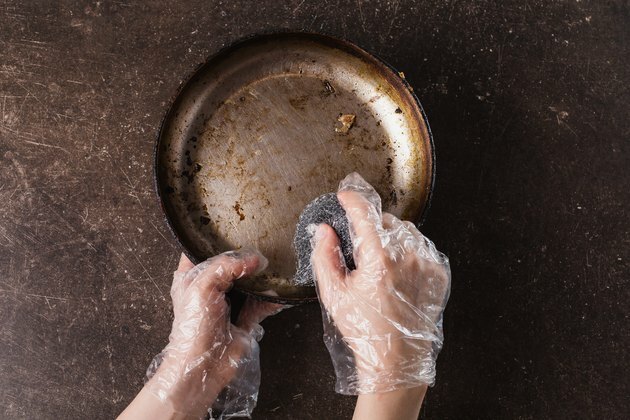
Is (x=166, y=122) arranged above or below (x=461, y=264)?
above

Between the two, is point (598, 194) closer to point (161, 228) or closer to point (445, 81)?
point (445, 81)

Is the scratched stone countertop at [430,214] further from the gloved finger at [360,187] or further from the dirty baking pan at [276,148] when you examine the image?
the gloved finger at [360,187]

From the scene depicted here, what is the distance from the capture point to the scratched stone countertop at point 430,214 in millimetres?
1189

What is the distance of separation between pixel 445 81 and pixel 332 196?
0.45 m

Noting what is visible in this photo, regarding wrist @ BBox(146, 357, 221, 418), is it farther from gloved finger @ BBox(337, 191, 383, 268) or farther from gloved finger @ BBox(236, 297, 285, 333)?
gloved finger @ BBox(337, 191, 383, 268)

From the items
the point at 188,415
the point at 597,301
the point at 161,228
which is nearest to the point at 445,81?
the point at 597,301

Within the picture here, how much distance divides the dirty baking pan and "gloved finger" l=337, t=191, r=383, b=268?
158 mm

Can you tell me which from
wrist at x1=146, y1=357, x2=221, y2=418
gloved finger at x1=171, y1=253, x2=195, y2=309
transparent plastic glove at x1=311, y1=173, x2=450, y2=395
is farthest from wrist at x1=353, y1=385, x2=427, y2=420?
gloved finger at x1=171, y1=253, x2=195, y2=309

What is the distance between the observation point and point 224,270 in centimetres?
101

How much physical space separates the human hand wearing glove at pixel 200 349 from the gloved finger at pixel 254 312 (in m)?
0.04

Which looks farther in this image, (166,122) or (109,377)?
(109,377)

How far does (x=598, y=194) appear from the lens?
1.22m

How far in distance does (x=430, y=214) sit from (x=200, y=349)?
0.63m

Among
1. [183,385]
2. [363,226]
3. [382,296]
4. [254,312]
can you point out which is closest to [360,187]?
[363,226]
